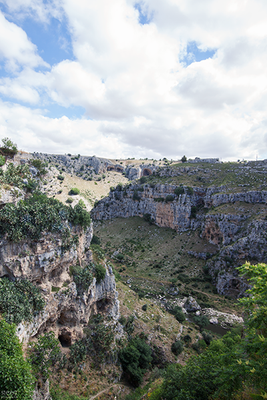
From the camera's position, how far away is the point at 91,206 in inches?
4087

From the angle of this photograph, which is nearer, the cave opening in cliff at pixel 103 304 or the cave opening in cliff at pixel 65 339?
the cave opening in cliff at pixel 65 339

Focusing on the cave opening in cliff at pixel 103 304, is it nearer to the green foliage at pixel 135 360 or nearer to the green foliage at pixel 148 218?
the green foliage at pixel 135 360

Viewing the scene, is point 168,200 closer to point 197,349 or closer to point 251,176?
point 251,176

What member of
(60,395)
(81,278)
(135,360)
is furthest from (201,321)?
(60,395)

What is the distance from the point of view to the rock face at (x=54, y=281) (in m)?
19.0

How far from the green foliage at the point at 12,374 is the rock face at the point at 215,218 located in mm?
44756

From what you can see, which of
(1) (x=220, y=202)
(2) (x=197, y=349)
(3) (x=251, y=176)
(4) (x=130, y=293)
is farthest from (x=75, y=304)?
(3) (x=251, y=176)

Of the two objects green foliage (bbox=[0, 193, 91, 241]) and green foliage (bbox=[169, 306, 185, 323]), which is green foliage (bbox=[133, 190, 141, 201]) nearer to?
green foliage (bbox=[169, 306, 185, 323])

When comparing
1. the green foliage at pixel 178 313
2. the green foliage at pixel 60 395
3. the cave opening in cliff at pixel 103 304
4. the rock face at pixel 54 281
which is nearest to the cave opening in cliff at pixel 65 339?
the rock face at pixel 54 281

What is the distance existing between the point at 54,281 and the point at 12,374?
1195 cm

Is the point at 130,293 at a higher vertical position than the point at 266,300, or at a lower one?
lower

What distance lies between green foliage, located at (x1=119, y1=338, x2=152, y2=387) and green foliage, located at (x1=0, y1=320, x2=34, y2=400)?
17.8m

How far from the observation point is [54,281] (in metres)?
23.8

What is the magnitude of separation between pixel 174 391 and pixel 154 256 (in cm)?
5063
